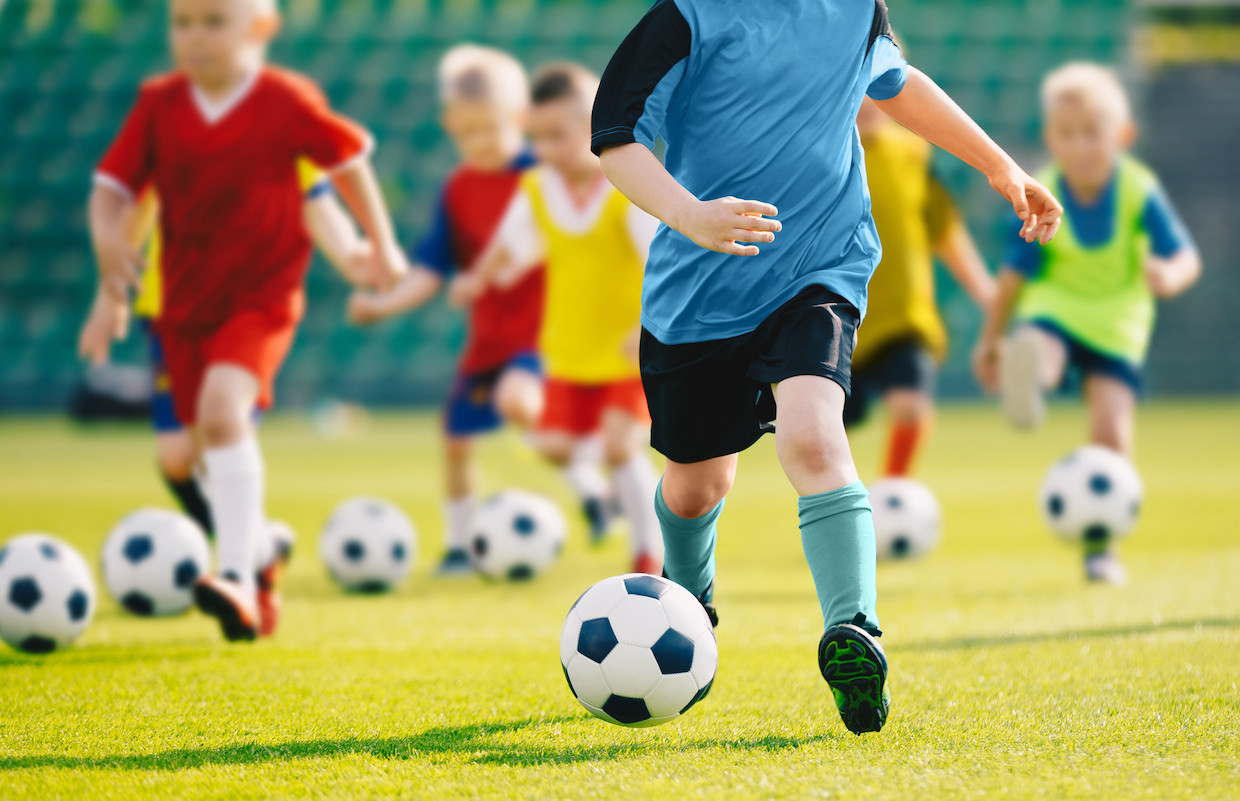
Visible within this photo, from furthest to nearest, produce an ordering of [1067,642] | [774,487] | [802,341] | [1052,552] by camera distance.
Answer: [774,487]
[1052,552]
[1067,642]
[802,341]

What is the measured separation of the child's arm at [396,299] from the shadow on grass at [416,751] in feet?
6.33

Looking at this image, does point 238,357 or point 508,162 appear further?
point 508,162

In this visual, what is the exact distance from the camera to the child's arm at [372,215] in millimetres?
3773

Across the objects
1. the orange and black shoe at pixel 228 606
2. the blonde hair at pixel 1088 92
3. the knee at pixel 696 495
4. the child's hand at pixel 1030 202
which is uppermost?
the blonde hair at pixel 1088 92

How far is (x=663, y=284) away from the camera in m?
2.62

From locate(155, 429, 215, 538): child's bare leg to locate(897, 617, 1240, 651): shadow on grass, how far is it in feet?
7.66

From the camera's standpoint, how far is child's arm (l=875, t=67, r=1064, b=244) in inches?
104

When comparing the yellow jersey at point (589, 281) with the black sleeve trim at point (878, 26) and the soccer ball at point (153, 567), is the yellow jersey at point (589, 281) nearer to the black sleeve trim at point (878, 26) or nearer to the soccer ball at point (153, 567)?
the soccer ball at point (153, 567)

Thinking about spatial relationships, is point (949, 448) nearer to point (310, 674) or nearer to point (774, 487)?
point (774, 487)

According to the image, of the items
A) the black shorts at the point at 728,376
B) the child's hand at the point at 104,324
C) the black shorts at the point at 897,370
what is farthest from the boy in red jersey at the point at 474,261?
the black shorts at the point at 728,376

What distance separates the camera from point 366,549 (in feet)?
15.0

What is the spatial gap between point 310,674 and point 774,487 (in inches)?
235

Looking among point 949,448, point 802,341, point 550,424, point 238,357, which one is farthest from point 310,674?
point 949,448

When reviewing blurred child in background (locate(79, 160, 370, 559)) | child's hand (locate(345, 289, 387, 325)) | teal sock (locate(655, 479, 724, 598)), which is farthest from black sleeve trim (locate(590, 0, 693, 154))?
child's hand (locate(345, 289, 387, 325))
